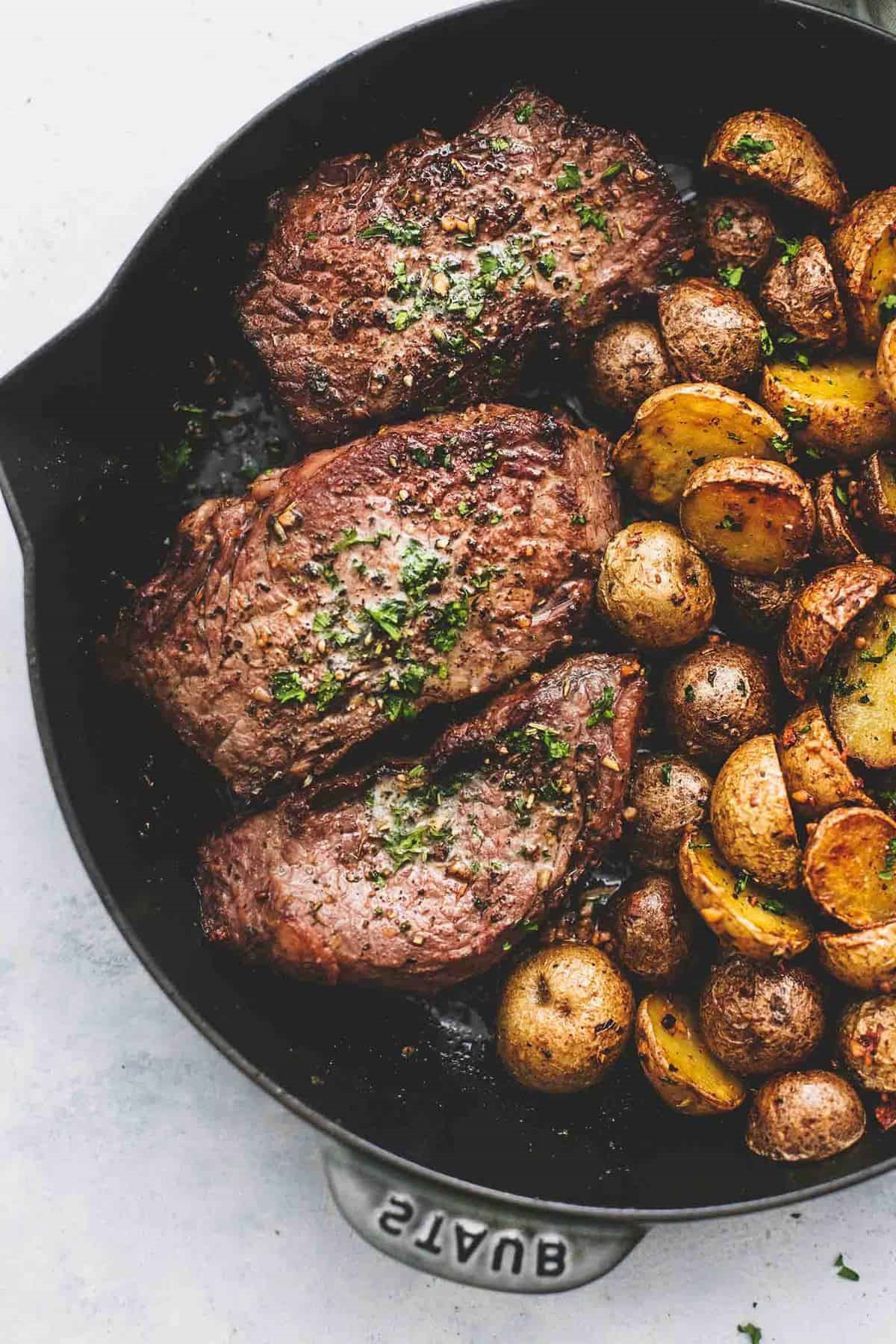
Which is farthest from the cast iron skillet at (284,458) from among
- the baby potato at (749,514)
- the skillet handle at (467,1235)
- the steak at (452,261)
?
the baby potato at (749,514)

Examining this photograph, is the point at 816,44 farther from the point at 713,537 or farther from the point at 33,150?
the point at 33,150

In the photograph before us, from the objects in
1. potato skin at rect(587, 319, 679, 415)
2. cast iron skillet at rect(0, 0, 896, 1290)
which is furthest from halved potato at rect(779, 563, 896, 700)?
cast iron skillet at rect(0, 0, 896, 1290)

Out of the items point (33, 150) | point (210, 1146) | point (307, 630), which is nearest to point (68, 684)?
point (307, 630)

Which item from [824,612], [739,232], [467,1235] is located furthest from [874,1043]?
[739,232]

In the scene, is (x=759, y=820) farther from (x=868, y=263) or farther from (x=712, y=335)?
(x=868, y=263)

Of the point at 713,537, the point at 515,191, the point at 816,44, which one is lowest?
the point at 713,537

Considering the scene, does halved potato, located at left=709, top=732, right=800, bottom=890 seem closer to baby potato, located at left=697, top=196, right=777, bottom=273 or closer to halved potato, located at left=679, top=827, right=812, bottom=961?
halved potato, located at left=679, top=827, right=812, bottom=961

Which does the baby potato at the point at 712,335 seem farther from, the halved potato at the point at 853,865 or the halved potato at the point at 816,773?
the halved potato at the point at 853,865
